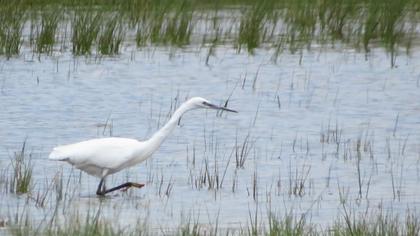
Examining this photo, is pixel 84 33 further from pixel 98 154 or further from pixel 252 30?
pixel 98 154

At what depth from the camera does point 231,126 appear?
12.6m

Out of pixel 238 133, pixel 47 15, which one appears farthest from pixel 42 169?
pixel 47 15

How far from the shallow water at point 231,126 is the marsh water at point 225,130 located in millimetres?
18

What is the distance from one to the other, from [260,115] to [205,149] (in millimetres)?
1974

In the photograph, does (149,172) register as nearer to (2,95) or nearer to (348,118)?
(348,118)

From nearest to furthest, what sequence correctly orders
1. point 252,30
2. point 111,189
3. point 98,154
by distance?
point 98,154 < point 111,189 < point 252,30

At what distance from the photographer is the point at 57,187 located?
8.77 metres

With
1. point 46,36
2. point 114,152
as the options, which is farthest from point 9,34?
point 114,152

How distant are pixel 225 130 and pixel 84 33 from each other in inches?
154

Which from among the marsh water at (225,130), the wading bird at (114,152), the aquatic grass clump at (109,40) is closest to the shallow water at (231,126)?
the marsh water at (225,130)

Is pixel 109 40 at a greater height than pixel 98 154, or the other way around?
pixel 109 40

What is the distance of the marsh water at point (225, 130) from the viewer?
8.73 meters

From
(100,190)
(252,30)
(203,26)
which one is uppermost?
(203,26)

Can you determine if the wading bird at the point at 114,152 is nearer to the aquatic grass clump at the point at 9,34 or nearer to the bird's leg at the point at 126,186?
the bird's leg at the point at 126,186
